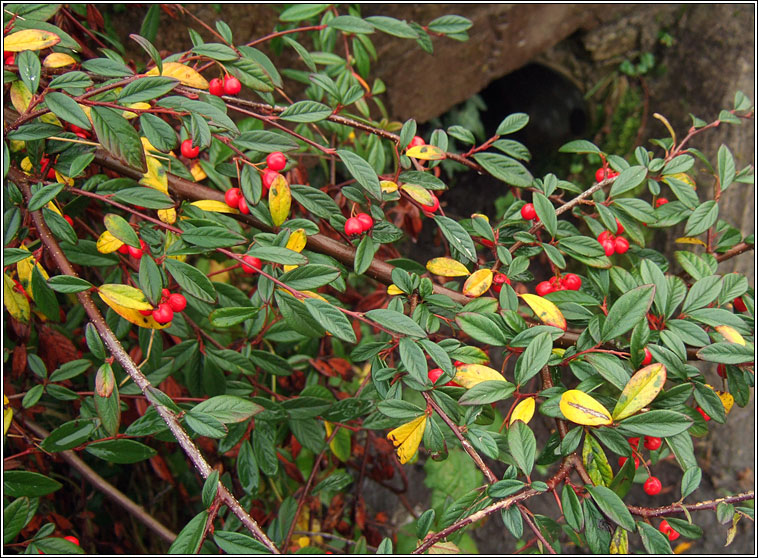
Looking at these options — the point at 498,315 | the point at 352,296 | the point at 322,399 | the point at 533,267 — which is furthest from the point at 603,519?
the point at 533,267

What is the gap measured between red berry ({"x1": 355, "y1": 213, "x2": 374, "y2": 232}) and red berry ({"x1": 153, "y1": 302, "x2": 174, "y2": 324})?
0.32m

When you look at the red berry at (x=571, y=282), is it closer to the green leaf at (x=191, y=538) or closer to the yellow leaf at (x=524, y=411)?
the yellow leaf at (x=524, y=411)

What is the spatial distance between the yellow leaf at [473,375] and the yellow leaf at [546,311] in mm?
114

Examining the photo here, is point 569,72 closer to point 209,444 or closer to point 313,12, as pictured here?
point 313,12

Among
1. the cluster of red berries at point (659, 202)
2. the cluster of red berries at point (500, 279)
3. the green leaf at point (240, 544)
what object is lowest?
the green leaf at point (240, 544)

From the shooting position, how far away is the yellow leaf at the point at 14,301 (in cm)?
92

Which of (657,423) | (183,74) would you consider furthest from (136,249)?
(657,423)

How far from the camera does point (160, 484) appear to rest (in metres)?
1.58

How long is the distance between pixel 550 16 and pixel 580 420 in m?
2.17

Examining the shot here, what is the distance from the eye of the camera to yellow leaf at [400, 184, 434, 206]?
2.96 feet

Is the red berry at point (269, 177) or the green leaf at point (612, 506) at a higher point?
the red berry at point (269, 177)

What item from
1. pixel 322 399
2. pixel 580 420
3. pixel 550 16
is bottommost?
pixel 322 399

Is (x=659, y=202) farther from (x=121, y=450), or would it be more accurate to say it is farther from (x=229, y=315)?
(x=121, y=450)

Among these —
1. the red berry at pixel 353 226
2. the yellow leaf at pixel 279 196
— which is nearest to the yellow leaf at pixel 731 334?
the red berry at pixel 353 226
